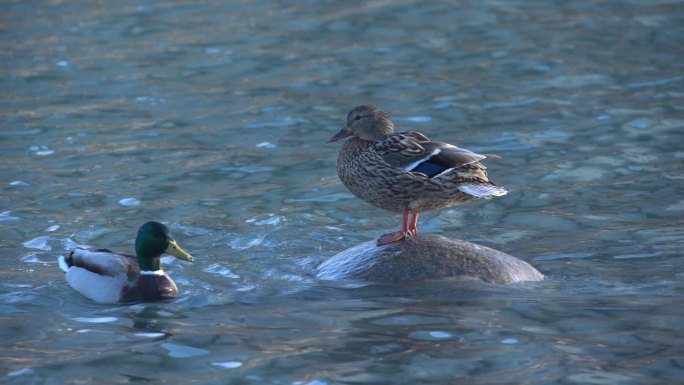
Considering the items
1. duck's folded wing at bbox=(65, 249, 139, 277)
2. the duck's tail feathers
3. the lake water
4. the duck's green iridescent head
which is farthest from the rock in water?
duck's folded wing at bbox=(65, 249, 139, 277)

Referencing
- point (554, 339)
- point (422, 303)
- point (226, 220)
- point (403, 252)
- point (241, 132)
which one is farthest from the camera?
point (241, 132)

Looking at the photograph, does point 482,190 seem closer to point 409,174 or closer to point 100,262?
point 409,174

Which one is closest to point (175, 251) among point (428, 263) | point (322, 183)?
point (428, 263)

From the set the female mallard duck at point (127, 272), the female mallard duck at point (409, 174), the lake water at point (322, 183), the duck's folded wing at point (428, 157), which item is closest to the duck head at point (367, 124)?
the female mallard duck at point (409, 174)

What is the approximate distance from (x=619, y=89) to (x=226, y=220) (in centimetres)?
600

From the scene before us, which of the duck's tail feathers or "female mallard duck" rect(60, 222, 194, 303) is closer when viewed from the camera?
the duck's tail feathers

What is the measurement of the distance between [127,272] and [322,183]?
11.3 ft

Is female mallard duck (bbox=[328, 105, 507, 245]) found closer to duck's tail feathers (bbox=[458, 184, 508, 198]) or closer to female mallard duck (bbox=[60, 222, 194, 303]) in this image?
duck's tail feathers (bbox=[458, 184, 508, 198])

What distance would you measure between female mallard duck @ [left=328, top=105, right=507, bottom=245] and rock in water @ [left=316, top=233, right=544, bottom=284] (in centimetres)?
15

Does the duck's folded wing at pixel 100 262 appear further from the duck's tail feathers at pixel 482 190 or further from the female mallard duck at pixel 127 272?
the duck's tail feathers at pixel 482 190

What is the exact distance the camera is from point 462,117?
46.0 ft

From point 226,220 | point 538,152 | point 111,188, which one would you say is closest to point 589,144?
point 538,152

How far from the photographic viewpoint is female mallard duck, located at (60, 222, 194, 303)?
8945 mm

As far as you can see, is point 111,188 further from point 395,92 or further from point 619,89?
point 619,89
